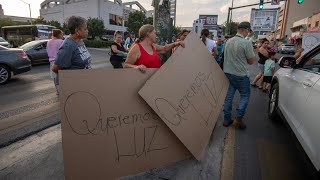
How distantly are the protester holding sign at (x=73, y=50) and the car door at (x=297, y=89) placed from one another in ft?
8.59

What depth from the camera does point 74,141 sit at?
2045 millimetres

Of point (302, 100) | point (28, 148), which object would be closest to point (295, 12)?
point (302, 100)

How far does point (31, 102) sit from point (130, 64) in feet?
13.1

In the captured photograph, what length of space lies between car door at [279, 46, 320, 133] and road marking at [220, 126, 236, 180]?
32.4 inches

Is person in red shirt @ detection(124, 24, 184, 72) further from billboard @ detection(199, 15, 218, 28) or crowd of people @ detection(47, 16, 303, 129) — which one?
billboard @ detection(199, 15, 218, 28)

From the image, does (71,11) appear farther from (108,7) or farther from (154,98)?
(154,98)

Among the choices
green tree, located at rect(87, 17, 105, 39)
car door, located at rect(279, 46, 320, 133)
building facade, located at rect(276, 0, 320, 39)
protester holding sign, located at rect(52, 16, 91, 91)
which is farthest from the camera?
building facade, located at rect(276, 0, 320, 39)

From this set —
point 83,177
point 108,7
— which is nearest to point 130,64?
→ point 83,177

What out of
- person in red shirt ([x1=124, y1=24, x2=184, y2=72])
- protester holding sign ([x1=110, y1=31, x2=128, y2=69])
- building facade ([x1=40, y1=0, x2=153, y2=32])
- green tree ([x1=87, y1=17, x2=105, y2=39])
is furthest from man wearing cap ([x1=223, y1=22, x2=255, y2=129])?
building facade ([x1=40, y1=0, x2=153, y2=32])

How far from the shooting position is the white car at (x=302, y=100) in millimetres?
2285

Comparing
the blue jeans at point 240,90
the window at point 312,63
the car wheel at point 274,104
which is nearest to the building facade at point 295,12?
the car wheel at point 274,104

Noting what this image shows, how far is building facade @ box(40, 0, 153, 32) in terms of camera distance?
62.1 metres

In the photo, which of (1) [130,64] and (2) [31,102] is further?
(2) [31,102]

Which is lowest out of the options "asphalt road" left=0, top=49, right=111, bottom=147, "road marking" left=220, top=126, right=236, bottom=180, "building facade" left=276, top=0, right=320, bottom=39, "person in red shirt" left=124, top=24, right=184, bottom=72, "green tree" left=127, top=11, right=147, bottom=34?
"asphalt road" left=0, top=49, right=111, bottom=147
